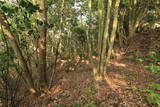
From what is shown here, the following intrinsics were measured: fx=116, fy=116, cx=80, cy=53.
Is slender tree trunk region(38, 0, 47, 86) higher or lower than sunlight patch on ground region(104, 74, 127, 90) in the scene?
higher

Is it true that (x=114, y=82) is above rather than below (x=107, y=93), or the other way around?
above

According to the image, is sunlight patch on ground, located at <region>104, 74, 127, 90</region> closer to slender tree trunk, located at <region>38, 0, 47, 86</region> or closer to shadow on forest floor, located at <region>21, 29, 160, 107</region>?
shadow on forest floor, located at <region>21, 29, 160, 107</region>

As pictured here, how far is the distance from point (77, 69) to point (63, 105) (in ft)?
12.5

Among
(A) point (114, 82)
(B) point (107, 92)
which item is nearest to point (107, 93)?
(B) point (107, 92)

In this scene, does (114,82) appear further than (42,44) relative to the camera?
Yes

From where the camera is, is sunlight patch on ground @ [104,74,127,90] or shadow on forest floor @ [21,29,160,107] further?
sunlight patch on ground @ [104,74,127,90]

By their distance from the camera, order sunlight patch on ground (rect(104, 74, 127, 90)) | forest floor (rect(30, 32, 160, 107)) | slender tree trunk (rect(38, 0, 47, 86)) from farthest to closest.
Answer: sunlight patch on ground (rect(104, 74, 127, 90))
slender tree trunk (rect(38, 0, 47, 86))
forest floor (rect(30, 32, 160, 107))

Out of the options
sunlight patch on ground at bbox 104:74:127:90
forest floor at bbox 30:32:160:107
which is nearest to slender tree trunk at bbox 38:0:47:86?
forest floor at bbox 30:32:160:107

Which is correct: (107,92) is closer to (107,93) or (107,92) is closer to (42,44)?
(107,93)

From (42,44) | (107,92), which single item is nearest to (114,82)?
(107,92)

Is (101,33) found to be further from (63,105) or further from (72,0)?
(72,0)

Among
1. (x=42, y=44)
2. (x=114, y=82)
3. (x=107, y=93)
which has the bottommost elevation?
(x=107, y=93)

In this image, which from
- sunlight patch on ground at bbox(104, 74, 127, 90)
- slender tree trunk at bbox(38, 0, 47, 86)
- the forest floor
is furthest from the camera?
sunlight patch on ground at bbox(104, 74, 127, 90)

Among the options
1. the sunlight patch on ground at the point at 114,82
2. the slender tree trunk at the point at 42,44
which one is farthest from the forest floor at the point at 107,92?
the slender tree trunk at the point at 42,44
